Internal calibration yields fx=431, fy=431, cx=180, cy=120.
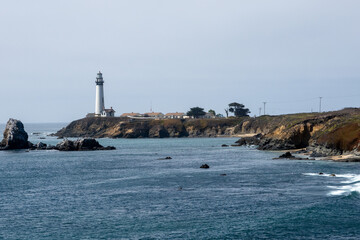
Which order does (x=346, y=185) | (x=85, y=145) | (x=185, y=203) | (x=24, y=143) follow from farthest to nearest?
(x=24, y=143)
(x=85, y=145)
(x=346, y=185)
(x=185, y=203)

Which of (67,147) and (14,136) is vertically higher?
(14,136)

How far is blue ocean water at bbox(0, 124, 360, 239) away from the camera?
40.3 m

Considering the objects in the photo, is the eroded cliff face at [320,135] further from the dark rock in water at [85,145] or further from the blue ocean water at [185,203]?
the dark rock in water at [85,145]

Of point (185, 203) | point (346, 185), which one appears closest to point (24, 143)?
point (185, 203)

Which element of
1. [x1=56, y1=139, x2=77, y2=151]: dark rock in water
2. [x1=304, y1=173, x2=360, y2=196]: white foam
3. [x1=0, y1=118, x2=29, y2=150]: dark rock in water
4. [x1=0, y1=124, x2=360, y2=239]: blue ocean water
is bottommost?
[x1=0, y1=124, x2=360, y2=239]: blue ocean water

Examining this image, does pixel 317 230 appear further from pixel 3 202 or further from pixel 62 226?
pixel 3 202

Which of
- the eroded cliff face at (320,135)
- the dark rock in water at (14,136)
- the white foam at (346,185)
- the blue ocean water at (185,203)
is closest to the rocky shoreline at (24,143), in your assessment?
the dark rock in water at (14,136)

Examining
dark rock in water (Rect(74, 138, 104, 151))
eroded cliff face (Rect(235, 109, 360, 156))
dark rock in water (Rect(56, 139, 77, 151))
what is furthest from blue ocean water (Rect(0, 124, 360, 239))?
dark rock in water (Rect(74, 138, 104, 151))

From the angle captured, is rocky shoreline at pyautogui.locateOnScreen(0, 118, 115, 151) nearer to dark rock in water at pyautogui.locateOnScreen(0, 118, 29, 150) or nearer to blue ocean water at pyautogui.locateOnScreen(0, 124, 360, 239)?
dark rock in water at pyautogui.locateOnScreen(0, 118, 29, 150)

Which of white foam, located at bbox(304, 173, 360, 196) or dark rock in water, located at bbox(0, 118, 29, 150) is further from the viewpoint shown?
dark rock in water, located at bbox(0, 118, 29, 150)

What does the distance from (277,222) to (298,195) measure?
13.2 meters

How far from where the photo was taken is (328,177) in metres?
68.4

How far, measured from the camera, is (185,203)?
169ft

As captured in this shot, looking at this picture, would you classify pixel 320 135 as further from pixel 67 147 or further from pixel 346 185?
pixel 67 147
